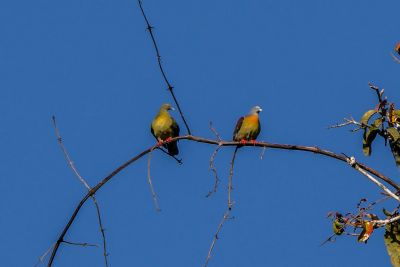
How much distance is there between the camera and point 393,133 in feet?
15.7

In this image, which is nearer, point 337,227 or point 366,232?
point 366,232

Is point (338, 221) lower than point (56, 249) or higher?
higher

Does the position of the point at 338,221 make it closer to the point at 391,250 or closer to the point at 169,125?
the point at 391,250

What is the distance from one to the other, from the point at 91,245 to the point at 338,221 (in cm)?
150

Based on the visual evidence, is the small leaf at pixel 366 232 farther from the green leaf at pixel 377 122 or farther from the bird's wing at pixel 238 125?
the bird's wing at pixel 238 125

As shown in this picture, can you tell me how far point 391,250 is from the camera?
15.4 feet

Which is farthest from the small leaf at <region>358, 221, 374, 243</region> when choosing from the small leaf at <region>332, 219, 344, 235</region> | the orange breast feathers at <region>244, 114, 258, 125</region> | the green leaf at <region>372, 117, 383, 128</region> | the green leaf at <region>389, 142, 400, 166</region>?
the orange breast feathers at <region>244, 114, 258, 125</region>

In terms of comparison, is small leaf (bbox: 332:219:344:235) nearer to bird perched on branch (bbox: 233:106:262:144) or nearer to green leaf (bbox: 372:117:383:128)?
green leaf (bbox: 372:117:383:128)

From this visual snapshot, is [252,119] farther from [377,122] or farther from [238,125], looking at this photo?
[377,122]

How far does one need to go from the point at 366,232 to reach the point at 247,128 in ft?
19.1

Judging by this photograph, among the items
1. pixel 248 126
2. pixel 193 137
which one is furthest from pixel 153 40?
pixel 248 126

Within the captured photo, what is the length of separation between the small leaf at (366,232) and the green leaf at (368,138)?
55 centimetres

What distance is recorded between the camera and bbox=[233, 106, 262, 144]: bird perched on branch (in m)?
10.3

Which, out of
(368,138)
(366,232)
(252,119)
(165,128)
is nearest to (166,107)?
(165,128)
